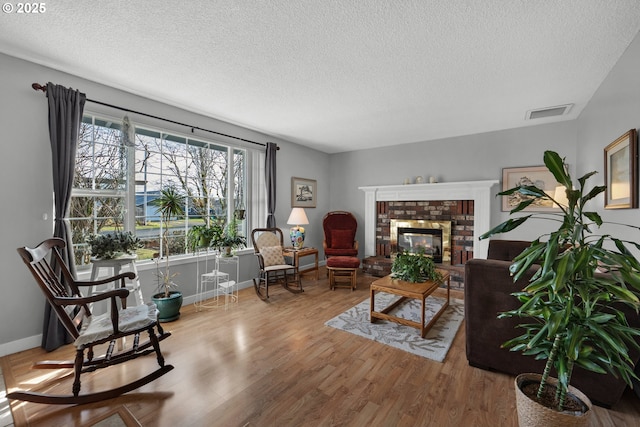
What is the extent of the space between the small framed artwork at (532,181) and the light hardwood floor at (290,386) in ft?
8.95

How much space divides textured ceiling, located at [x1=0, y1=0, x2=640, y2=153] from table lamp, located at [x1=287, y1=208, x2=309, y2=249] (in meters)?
1.90

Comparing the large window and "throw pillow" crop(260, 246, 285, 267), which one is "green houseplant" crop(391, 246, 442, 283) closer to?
"throw pillow" crop(260, 246, 285, 267)

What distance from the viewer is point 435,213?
494cm

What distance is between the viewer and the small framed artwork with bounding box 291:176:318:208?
5297 millimetres

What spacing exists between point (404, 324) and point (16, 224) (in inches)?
147

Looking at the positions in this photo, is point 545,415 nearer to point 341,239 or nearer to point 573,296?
point 573,296

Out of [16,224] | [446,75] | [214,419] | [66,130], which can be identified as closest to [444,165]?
[446,75]

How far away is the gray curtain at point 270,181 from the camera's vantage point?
464 cm

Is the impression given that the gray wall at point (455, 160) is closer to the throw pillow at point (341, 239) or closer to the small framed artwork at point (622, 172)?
the throw pillow at point (341, 239)

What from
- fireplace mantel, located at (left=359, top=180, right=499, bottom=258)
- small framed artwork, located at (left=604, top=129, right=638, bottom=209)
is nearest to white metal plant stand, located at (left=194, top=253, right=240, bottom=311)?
fireplace mantel, located at (left=359, top=180, right=499, bottom=258)

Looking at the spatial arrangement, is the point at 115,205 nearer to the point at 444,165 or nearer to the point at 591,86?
the point at 444,165

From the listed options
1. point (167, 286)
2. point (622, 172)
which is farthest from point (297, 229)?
point (622, 172)

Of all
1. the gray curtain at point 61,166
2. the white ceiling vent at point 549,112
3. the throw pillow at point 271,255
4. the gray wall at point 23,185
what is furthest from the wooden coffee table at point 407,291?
the gray wall at point 23,185

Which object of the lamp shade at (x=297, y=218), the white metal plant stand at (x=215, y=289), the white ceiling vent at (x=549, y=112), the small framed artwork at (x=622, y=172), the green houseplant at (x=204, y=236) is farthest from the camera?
the lamp shade at (x=297, y=218)
